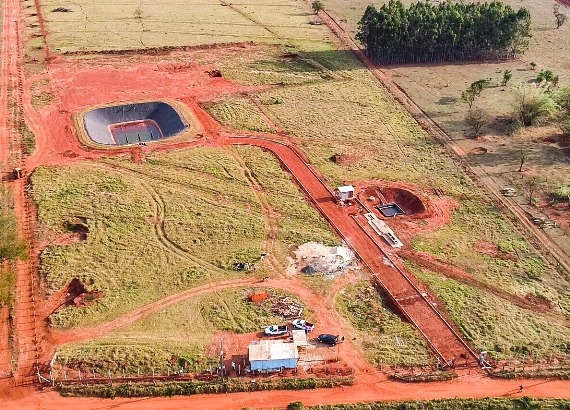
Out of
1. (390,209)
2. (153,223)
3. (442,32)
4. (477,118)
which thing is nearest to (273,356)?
(153,223)

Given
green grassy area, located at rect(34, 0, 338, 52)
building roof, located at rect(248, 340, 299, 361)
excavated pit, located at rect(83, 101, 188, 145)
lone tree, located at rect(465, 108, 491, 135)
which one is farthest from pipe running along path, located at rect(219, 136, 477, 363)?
green grassy area, located at rect(34, 0, 338, 52)

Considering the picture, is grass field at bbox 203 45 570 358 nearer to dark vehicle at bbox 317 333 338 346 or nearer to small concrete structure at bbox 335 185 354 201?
small concrete structure at bbox 335 185 354 201

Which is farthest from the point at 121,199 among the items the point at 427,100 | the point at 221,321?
the point at 427,100

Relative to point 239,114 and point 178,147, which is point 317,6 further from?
point 178,147

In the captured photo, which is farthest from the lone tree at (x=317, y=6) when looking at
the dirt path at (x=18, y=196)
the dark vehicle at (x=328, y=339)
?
the dark vehicle at (x=328, y=339)

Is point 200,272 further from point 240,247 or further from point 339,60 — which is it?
point 339,60

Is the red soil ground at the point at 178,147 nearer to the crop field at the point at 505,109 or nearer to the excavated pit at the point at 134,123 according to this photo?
the excavated pit at the point at 134,123
